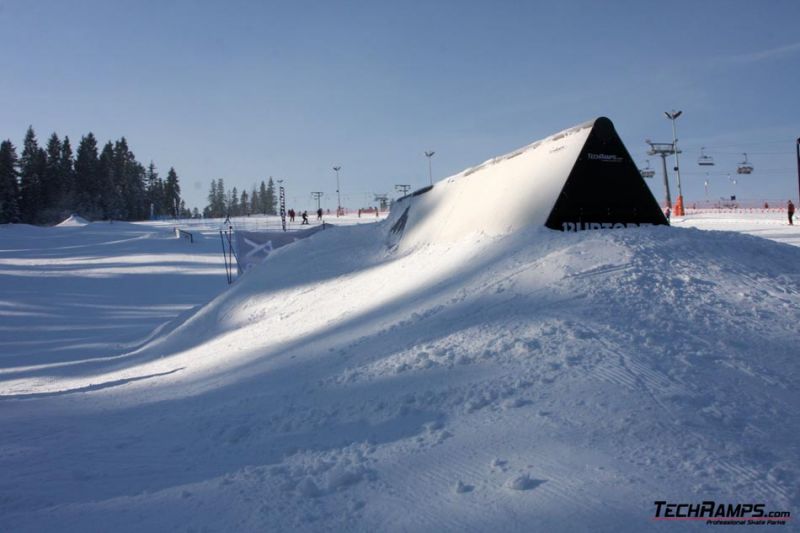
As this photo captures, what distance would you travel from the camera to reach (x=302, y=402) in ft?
17.6

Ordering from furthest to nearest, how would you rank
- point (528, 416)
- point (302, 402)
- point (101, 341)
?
point (101, 341) → point (302, 402) → point (528, 416)

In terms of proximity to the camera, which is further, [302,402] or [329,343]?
[329,343]

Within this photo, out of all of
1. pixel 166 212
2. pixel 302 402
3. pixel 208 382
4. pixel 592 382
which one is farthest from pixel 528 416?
pixel 166 212

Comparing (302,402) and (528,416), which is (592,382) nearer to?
(528,416)

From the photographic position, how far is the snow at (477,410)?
130 inches

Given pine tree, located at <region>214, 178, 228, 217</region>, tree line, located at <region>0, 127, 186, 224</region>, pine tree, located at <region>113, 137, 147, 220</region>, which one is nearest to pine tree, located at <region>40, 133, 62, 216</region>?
→ tree line, located at <region>0, 127, 186, 224</region>

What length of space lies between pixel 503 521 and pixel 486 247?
248 inches

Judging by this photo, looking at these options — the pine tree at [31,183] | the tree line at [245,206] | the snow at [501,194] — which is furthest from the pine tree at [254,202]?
the snow at [501,194]

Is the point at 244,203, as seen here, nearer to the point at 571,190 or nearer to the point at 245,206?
the point at 245,206

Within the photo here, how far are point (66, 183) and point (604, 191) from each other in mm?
90552

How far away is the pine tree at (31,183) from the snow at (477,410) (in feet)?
276

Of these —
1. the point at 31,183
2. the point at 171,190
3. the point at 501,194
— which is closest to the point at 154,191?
the point at 171,190

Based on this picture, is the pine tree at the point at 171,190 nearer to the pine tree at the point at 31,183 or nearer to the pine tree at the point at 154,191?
the pine tree at the point at 154,191

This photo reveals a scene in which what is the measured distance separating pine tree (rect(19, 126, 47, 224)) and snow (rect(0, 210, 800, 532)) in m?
84.2
